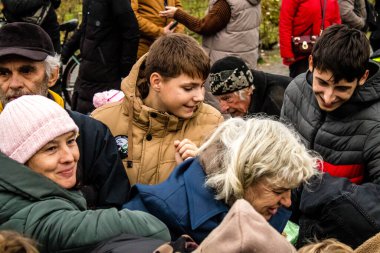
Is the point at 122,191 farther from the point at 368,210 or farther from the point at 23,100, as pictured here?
the point at 368,210

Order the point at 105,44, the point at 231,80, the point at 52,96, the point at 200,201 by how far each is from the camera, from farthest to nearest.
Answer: the point at 105,44 < the point at 231,80 < the point at 52,96 < the point at 200,201

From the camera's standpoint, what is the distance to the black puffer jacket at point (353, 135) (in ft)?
10.8

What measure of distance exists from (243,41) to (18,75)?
316 cm

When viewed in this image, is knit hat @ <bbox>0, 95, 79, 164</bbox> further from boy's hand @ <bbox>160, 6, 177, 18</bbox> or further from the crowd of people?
boy's hand @ <bbox>160, 6, 177, 18</bbox>

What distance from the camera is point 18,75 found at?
11.4 ft

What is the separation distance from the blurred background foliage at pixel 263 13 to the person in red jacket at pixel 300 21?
5216 mm

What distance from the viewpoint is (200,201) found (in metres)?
2.60

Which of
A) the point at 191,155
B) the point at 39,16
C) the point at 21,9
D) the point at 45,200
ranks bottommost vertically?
the point at 39,16

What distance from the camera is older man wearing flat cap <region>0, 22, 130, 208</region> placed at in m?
3.13

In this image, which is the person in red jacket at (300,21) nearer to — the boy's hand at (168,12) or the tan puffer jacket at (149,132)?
the boy's hand at (168,12)

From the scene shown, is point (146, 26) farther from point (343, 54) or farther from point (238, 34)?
point (343, 54)

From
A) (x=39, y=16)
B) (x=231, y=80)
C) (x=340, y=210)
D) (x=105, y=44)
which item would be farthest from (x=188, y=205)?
(x=39, y=16)

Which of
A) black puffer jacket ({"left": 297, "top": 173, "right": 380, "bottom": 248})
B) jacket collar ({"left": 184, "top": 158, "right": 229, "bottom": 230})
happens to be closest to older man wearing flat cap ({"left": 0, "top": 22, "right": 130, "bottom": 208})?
jacket collar ({"left": 184, "top": 158, "right": 229, "bottom": 230})

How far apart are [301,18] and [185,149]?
3.34 m
